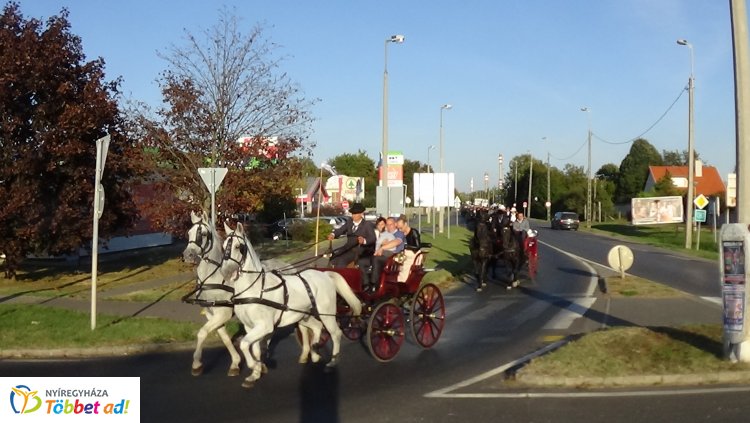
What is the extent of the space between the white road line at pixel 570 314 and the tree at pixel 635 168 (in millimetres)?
93542

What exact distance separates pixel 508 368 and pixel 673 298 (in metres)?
9.60

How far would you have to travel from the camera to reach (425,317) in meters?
12.6

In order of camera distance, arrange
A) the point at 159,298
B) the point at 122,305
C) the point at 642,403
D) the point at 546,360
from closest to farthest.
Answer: the point at 642,403, the point at 546,360, the point at 122,305, the point at 159,298

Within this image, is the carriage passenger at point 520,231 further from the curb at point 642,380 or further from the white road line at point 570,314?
the curb at point 642,380

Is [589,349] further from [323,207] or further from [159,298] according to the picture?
[323,207]

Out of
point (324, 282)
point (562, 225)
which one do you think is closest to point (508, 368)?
point (324, 282)

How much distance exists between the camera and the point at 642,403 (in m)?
8.66

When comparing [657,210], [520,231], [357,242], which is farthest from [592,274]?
[657,210]

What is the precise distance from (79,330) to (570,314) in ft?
31.2

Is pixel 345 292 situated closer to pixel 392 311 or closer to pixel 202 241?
pixel 392 311

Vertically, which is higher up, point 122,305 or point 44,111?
point 44,111

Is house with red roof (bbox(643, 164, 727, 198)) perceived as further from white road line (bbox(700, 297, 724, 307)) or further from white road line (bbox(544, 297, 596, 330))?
white road line (bbox(544, 297, 596, 330))

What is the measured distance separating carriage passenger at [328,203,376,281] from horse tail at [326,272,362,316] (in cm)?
98

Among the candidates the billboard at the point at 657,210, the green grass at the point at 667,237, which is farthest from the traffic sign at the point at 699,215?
the billboard at the point at 657,210
